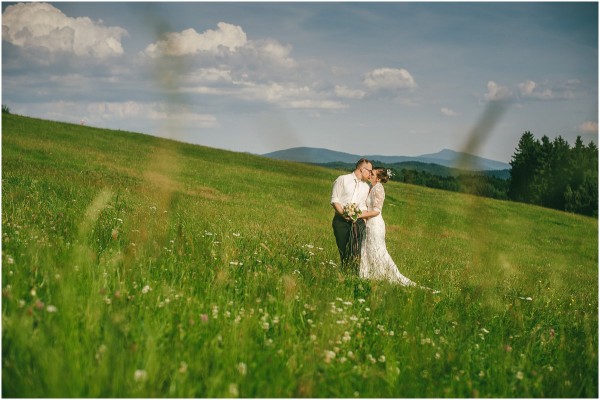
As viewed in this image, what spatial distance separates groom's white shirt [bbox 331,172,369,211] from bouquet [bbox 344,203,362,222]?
16.3 inches

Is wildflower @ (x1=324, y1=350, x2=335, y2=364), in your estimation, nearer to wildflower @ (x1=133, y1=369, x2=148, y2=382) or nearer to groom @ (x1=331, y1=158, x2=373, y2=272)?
wildflower @ (x1=133, y1=369, x2=148, y2=382)

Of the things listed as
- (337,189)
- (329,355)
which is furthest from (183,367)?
(337,189)

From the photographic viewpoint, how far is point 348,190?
9852 millimetres

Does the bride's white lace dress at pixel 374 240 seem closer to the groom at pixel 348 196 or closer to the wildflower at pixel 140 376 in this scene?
the groom at pixel 348 196

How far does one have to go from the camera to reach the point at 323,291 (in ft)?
18.7

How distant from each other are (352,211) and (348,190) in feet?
2.24

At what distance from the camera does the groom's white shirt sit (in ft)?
32.1

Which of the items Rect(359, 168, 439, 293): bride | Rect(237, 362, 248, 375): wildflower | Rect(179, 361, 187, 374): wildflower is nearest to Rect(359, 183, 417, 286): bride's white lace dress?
Rect(359, 168, 439, 293): bride

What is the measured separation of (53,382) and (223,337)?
1245 millimetres

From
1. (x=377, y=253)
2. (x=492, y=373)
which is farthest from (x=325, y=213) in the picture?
(x=492, y=373)

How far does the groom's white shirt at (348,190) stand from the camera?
9.79 meters

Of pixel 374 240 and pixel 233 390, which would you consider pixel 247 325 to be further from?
pixel 374 240

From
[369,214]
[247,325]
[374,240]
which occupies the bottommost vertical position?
[247,325]

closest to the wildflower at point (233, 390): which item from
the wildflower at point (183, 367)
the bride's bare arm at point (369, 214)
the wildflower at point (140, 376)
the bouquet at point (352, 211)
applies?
the wildflower at point (183, 367)
